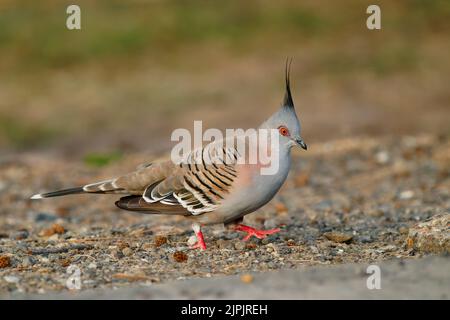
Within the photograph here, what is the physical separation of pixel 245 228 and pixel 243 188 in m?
0.63

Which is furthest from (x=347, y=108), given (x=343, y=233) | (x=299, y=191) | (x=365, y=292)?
(x=365, y=292)

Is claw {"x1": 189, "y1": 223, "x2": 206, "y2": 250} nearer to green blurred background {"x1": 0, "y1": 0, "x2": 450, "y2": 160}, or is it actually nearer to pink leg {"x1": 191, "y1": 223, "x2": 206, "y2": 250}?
pink leg {"x1": 191, "y1": 223, "x2": 206, "y2": 250}

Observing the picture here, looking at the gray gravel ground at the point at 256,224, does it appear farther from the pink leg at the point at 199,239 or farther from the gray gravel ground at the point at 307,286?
the gray gravel ground at the point at 307,286

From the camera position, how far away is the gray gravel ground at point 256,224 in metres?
6.26

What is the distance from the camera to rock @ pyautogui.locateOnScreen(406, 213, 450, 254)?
6281 mm

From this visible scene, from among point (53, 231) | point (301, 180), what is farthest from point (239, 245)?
point (301, 180)

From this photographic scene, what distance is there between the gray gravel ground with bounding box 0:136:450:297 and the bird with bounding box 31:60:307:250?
0.30 m

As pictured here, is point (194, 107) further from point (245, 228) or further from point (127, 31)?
point (245, 228)

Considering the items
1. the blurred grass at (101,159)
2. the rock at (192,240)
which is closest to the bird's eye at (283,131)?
the rock at (192,240)

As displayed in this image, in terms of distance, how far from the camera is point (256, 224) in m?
8.25

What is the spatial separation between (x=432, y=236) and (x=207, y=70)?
1182cm

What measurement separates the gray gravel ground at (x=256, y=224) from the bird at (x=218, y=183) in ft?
0.98

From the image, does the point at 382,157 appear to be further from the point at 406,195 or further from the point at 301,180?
the point at 406,195

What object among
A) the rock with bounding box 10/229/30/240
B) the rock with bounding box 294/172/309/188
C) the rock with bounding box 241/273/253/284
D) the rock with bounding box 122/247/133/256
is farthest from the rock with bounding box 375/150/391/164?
the rock with bounding box 241/273/253/284
